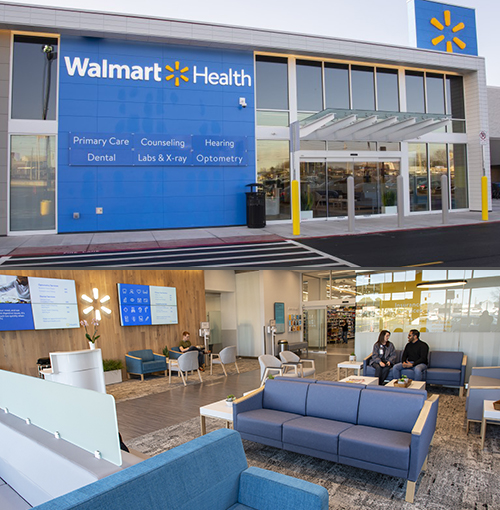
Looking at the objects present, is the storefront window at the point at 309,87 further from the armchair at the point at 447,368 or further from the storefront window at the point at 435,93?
the armchair at the point at 447,368

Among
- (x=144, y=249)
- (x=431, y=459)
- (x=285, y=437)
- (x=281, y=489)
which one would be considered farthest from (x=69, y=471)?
(x=144, y=249)

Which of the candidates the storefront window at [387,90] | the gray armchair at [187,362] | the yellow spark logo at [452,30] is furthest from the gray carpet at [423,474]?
the yellow spark logo at [452,30]

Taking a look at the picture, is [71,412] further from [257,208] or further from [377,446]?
[257,208]

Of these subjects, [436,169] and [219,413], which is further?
[436,169]

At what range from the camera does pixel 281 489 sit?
303 cm

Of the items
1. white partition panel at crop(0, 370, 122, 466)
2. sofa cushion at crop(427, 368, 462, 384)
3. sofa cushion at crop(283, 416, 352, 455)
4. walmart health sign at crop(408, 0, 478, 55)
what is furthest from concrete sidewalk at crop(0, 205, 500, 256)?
walmart health sign at crop(408, 0, 478, 55)

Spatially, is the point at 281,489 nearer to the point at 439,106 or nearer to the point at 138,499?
the point at 138,499

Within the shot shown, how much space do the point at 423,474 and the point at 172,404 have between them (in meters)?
4.33

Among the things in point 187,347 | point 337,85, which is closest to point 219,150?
point 337,85

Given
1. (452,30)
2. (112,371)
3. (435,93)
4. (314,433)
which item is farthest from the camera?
(452,30)

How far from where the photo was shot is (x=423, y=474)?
439cm

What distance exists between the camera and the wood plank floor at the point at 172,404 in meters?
6.31

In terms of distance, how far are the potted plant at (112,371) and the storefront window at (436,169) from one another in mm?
10740

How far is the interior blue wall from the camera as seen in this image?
11.5m
